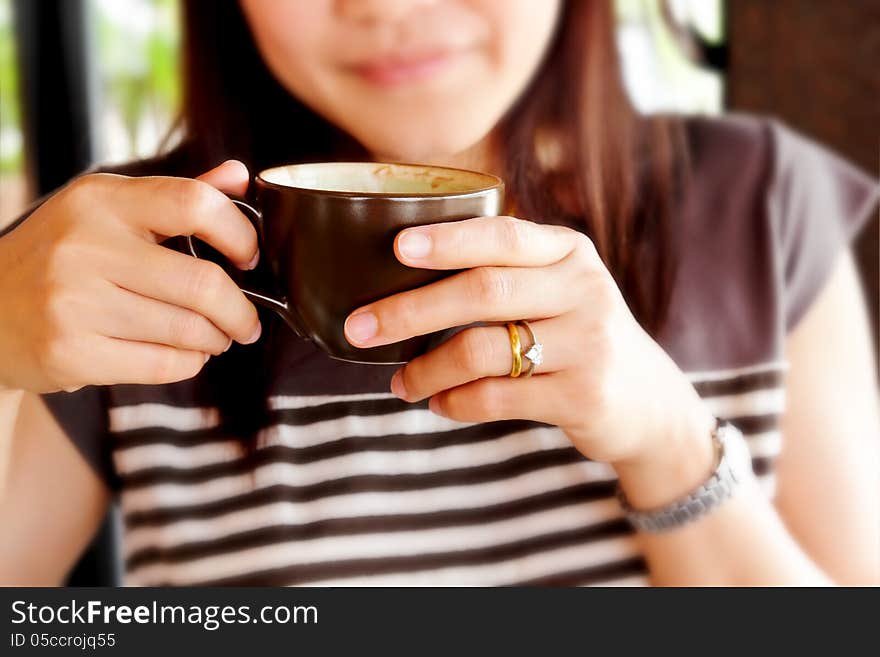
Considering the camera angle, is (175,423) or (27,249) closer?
(27,249)

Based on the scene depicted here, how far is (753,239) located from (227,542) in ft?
1.44

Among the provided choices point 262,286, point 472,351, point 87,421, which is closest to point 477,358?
point 472,351

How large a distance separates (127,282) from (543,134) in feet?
0.97

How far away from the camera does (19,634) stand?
48cm

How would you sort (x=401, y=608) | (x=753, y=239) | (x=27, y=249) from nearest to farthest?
(x=27, y=249) → (x=401, y=608) → (x=753, y=239)

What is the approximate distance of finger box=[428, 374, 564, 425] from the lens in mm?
398

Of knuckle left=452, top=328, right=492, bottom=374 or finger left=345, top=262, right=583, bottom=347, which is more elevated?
finger left=345, top=262, right=583, bottom=347

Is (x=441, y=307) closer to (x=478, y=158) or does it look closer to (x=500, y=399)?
(x=500, y=399)

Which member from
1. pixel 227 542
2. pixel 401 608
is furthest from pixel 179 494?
pixel 401 608

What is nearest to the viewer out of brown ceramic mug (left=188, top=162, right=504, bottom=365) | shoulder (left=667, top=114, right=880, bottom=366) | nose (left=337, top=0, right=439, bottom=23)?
brown ceramic mug (left=188, top=162, right=504, bottom=365)

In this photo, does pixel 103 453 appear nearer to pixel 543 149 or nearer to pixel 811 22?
pixel 543 149

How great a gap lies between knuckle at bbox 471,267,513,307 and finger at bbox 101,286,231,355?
0.12 metres

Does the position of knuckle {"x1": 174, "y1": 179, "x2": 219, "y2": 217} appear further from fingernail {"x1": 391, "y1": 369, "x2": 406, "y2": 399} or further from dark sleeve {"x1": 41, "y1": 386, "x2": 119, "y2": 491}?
dark sleeve {"x1": 41, "y1": 386, "x2": 119, "y2": 491}

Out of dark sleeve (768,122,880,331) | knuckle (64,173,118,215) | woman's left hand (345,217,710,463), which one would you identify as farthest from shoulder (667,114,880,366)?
knuckle (64,173,118,215)
